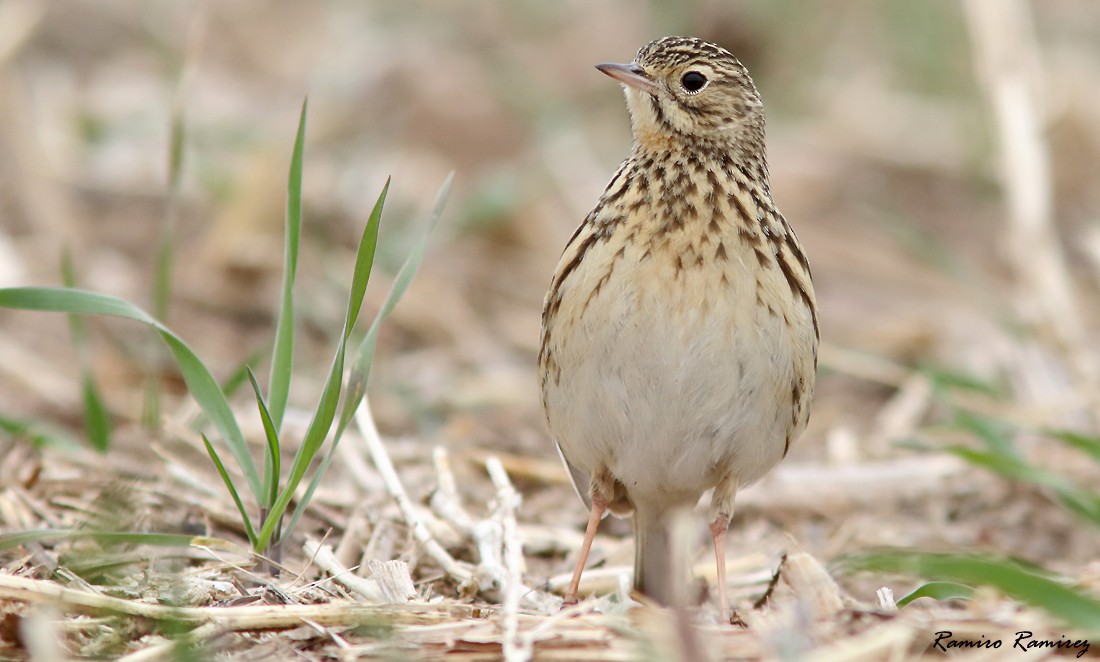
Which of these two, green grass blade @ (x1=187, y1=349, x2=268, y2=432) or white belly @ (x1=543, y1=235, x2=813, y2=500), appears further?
green grass blade @ (x1=187, y1=349, x2=268, y2=432)

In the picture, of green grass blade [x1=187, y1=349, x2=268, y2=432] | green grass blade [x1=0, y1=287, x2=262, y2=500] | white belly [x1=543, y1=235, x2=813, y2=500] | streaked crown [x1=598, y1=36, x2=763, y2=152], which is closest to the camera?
green grass blade [x1=0, y1=287, x2=262, y2=500]

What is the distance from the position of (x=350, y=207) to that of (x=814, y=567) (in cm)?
502

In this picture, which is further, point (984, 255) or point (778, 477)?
point (984, 255)

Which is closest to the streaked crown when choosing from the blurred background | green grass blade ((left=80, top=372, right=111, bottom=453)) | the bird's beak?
the bird's beak

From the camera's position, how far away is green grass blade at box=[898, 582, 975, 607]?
3.54 metres

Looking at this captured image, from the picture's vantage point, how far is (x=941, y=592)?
3615mm

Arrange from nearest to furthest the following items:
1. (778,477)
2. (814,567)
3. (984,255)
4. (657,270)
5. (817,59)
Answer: (814,567), (657,270), (778,477), (984,255), (817,59)

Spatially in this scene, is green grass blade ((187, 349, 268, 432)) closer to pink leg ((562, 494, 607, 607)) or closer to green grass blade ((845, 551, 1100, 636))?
pink leg ((562, 494, 607, 607))

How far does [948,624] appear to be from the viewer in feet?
10.0

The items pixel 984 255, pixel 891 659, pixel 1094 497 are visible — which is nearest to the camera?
pixel 891 659

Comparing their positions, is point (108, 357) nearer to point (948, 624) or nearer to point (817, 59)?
point (948, 624)

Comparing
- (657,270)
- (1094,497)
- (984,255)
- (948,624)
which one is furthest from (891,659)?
(984,255)

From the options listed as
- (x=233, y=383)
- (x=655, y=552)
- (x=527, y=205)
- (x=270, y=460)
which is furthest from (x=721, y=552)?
(x=527, y=205)

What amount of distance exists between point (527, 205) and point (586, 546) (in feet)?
14.6
